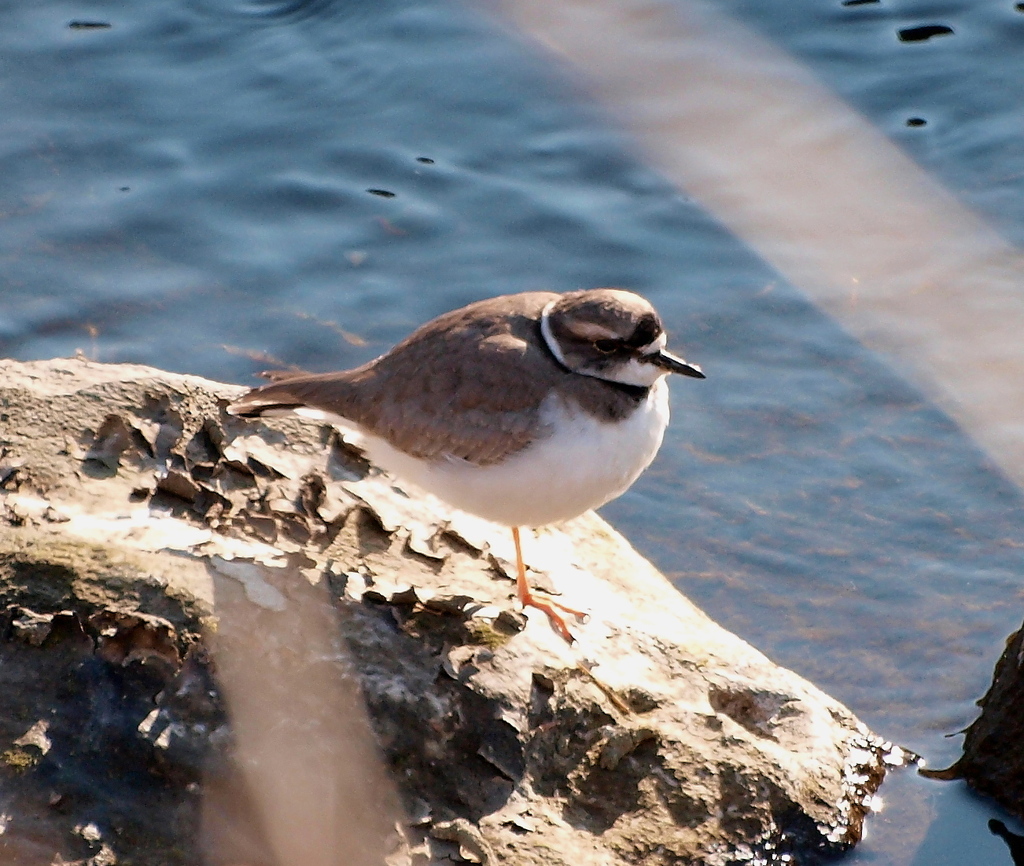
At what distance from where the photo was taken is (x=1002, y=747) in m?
5.36

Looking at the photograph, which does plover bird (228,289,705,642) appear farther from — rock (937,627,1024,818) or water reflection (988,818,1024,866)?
water reflection (988,818,1024,866)

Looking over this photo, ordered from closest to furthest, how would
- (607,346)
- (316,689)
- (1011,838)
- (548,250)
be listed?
1. (316,689)
2. (1011,838)
3. (607,346)
4. (548,250)

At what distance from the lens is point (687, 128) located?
9.84 metres

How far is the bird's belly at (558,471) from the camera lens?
531 cm

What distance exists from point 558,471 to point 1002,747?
2060mm

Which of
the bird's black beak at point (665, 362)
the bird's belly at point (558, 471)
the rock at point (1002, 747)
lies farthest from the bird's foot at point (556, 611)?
the rock at point (1002, 747)

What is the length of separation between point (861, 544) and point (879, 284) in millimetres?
2219

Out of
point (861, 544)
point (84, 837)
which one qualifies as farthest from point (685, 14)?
point (84, 837)

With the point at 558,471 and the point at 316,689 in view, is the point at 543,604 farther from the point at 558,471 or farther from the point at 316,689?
the point at 316,689

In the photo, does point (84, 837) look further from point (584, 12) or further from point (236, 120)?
point (584, 12)

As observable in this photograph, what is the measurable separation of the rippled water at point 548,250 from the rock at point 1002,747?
0.13 m

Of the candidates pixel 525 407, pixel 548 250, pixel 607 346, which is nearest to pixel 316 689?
pixel 525 407

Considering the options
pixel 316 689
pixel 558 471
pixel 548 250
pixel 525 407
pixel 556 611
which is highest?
pixel 525 407

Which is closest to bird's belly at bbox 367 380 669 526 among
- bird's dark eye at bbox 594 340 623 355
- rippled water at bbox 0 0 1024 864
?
bird's dark eye at bbox 594 340 623 355
